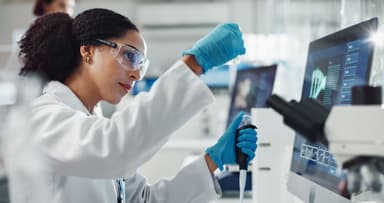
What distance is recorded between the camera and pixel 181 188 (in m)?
1.34

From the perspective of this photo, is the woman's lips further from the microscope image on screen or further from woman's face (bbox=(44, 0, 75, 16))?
woman's face (bbox=(44, 0, 75, 16))

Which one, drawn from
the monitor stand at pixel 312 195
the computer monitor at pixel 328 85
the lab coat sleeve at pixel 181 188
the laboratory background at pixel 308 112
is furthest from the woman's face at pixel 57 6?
the monitor stand at pixel 312 195

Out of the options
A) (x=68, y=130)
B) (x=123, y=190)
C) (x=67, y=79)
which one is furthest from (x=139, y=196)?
(x=68, y=130)

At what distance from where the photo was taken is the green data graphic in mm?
1102

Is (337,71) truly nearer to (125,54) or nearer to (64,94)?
(125,54)

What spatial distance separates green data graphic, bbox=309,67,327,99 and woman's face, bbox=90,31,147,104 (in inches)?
17.5

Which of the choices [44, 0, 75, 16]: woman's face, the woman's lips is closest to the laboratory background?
the woman's lips

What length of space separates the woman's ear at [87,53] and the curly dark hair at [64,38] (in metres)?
0.01

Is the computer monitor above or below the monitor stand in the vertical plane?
above

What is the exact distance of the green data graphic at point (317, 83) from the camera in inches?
43.4

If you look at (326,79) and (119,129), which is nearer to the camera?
(119,129)

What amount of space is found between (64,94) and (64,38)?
0.51ft

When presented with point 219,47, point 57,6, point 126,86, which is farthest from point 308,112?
point 57,6

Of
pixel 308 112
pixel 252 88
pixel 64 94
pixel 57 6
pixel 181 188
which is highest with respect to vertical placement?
pixel 57 6
